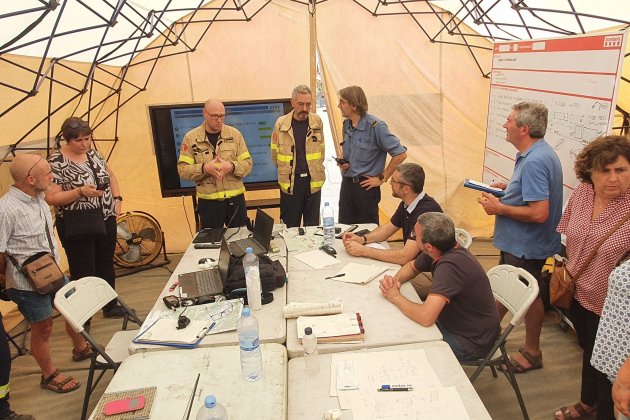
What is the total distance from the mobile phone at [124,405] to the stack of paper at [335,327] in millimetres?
721

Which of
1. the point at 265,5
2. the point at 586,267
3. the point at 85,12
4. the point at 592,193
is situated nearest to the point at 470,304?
the point at 586,267

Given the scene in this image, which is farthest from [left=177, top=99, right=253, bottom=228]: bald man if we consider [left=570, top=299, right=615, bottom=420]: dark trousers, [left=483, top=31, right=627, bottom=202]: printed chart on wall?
[left=570, top=299, right=615, bottom=420]: dark trousers

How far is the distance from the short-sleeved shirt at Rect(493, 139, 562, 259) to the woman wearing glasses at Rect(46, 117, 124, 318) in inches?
115

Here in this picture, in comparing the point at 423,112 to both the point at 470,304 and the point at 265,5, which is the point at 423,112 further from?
the point at 470,304

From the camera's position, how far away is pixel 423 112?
5211 millimetres

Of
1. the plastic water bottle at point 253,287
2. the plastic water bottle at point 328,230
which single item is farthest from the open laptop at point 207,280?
the plastic water bottle at point 328,230

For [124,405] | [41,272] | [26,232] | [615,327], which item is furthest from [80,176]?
[615,327]

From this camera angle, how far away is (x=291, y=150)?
13.9 feet

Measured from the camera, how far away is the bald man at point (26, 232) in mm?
2562

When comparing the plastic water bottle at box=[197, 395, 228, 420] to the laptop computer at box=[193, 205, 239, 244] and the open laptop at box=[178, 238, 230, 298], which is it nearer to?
the open laptop at box=[178, 238, 230, 298]

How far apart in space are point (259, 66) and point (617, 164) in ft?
12.8

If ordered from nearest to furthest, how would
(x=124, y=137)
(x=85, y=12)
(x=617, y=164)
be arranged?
(x=617, y=164), (x=85, y=12), (x=124, y=137)

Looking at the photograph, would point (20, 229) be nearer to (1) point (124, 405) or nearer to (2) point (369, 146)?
(1) point (124, 405)

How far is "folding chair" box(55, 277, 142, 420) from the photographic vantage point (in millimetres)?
2387
